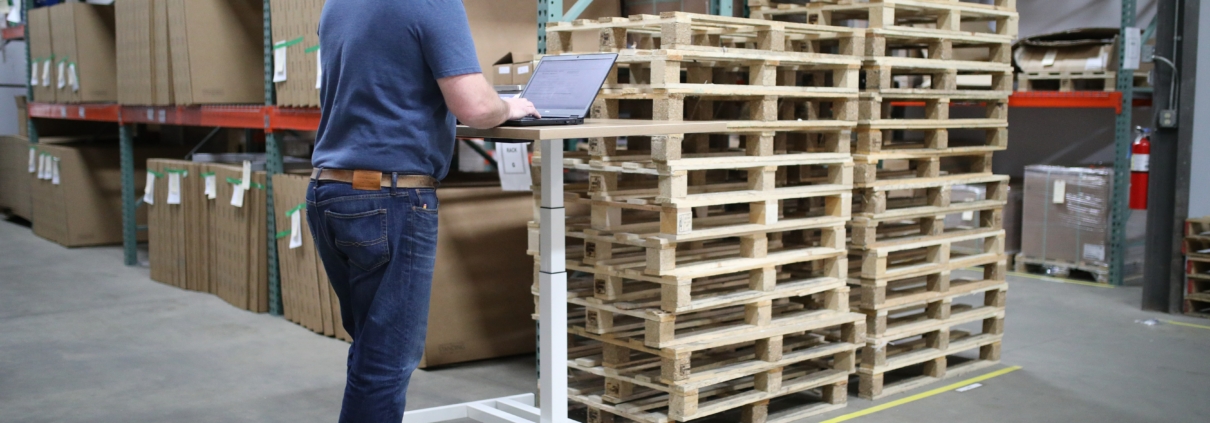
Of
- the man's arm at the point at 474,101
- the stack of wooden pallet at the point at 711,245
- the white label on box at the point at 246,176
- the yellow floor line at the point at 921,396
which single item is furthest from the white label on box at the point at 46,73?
the yellow floor line at the point at 921,396

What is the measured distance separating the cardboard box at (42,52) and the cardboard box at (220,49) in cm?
386

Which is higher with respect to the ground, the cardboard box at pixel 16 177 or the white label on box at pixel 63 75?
the white label on box at pixel 63 75

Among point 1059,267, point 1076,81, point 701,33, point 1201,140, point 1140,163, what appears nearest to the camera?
point 701,33

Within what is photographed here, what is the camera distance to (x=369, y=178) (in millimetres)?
3072

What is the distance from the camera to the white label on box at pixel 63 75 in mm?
10491

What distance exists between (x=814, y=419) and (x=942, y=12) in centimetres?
232

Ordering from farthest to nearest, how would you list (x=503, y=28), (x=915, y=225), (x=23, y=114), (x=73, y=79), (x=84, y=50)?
(x=23, y=114) → (x=73, y=79) → (x=84, y=50) → (x=503, y=28) → (x=915, y=225)

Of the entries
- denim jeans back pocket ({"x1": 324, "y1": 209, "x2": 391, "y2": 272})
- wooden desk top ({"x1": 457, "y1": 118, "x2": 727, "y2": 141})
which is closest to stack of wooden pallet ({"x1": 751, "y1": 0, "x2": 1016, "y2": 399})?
wooden desk top ({"x1": 457, "y1": 118, "x2": 727, "y2": 141})

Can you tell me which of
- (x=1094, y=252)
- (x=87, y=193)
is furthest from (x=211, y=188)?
(x=1094, y=252)

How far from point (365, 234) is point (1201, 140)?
22.7 feet

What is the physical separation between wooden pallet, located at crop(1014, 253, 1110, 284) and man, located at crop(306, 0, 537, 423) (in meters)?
7.05

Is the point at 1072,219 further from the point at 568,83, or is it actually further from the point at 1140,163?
the point at 568,83

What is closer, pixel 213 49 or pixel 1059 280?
pixel 213 49

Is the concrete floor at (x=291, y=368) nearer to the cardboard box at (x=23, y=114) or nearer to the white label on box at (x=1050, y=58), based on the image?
the white label on box at (x=1050, y=58)
